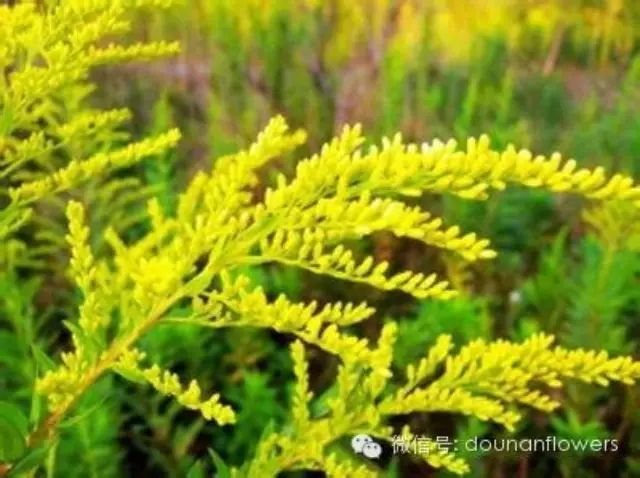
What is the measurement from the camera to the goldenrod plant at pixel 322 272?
734 millimetres

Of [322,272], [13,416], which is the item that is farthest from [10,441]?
[322,272]

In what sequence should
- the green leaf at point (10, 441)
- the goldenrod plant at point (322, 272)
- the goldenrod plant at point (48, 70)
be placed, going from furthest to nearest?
1. the goldenrod plant at point (48, 70)
2. the green leaf at point (10, 441)
3. the goldenrod plant at point (322, 272)

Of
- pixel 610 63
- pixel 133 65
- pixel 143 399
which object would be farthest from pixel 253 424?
pixel 610 63

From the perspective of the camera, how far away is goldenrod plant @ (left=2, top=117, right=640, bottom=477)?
0.73 metres

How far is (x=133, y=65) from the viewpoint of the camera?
116 inches

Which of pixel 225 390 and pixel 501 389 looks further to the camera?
pixel 225 390

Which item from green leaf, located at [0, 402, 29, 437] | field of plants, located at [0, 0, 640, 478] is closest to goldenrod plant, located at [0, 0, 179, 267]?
field of plants, located at [0, 0, 640, 478]

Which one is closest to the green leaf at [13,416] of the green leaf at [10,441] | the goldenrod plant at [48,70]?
the green leaf at [10,441]

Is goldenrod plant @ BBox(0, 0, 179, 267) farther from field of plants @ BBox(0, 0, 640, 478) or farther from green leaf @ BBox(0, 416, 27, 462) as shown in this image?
green leaf @ BBox(0, 416, 27, 462)

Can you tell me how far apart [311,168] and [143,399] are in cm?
Result: 80

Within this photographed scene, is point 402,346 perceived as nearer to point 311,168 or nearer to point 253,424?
point 253,424

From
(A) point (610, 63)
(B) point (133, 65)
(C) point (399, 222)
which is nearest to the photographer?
(C) point (399, 222)

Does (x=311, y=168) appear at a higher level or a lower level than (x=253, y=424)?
higher

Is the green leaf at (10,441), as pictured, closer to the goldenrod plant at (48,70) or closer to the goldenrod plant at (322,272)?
the goldenrod plant at (322,272)
